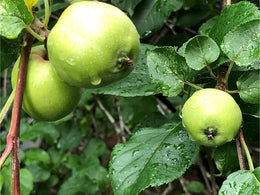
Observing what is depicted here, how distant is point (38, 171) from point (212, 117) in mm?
1244

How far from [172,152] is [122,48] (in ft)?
1.06

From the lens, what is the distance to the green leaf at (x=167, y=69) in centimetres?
76

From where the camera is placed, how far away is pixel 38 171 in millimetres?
1679

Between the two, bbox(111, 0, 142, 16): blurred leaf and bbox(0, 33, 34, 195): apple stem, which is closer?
bbox(0, 33, 34, 195): apple stem

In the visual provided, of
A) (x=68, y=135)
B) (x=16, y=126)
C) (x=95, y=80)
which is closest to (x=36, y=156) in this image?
(x=68, y=135)

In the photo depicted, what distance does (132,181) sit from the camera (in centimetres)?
79

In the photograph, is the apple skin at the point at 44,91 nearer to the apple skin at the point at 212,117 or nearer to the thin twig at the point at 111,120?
the apple skin at the point at 212,117

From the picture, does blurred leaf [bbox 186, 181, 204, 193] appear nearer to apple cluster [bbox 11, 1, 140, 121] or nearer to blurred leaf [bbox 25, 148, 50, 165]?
blurred leaf [bbox 25, 148, 50, 165]

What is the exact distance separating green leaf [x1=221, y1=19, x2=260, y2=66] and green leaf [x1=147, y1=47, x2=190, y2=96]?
0.10 meters

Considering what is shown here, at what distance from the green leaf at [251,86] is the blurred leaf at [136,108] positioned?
740 mm

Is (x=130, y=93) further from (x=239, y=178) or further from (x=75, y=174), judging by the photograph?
(x=75, y=174)

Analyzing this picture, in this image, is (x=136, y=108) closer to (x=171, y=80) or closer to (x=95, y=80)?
(x=171, y=80)

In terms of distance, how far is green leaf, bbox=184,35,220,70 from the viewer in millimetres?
734

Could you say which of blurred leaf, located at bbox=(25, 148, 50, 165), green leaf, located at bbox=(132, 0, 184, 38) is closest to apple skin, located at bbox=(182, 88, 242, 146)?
green leaf, located at bbox=(132, 0, 184, 38)
